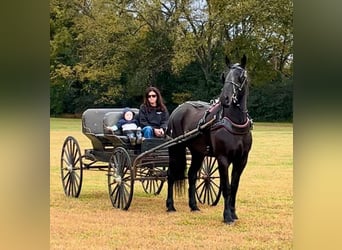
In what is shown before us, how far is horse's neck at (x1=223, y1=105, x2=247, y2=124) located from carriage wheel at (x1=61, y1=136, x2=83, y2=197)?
2.66ft

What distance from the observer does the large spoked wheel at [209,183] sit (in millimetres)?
3133

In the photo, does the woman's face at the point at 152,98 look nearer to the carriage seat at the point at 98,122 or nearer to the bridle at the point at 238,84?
the carriage seat at the point at 98,122

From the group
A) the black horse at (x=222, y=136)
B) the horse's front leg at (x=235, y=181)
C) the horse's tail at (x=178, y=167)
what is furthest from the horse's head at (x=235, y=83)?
the horse's tail at (x=178, y=167)

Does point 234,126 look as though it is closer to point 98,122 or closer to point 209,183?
point 209,183

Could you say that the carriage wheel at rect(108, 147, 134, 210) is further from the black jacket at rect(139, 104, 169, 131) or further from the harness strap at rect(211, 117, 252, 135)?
the harness strap at rect(211, 117, 252, 135)

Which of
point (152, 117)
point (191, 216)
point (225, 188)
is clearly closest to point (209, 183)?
point (225, 188)

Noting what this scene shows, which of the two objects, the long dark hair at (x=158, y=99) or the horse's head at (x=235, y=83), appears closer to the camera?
the horse's head at (x=235, y=83)

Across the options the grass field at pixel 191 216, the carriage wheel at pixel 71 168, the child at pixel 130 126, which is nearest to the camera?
the grass field at pixel 191 216

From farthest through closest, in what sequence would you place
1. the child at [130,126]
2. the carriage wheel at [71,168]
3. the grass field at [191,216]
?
the child at [130,126], the carriage wheel at [71,168], the grass field at [191,216]

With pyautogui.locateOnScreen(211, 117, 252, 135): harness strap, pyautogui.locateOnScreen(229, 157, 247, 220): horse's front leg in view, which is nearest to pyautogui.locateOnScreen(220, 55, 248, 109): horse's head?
pyautogui.locateOnScreen(211, 117, 252, 135): harness strap

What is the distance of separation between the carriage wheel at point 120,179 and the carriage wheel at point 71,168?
0.57 ft
